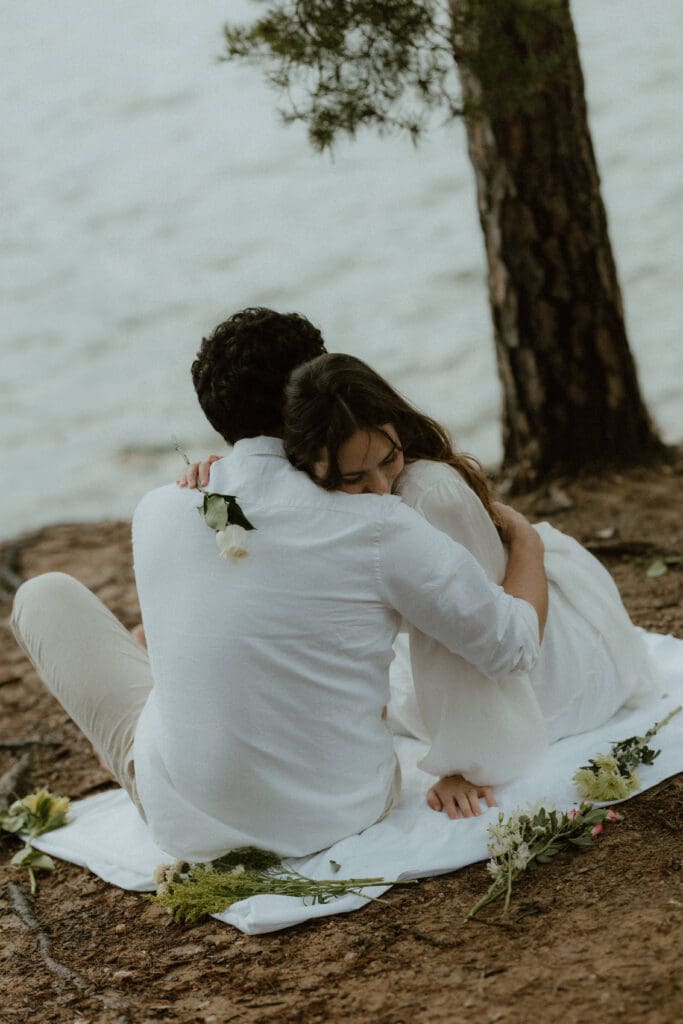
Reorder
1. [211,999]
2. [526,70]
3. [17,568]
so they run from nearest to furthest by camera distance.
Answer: [211,999] → [526,70] → [17,568]

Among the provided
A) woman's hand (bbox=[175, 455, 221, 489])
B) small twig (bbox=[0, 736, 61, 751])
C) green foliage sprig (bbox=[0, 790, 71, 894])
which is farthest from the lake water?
woman's hand (bbox=[175, 455, 221, 489])

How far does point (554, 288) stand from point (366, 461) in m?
2.40

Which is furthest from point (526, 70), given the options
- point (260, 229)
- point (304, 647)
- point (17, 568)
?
point (260, 229)

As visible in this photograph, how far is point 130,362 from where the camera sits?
9594mm

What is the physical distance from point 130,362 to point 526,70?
6690mm

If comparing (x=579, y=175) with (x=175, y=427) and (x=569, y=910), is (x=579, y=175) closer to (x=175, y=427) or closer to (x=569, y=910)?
(x=569, y=910)

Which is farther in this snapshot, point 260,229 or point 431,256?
point 260,229

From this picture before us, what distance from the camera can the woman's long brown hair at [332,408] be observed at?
200 cm

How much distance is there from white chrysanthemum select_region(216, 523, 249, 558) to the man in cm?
3

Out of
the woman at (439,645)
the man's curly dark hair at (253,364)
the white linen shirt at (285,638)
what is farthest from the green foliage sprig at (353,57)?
the white linen shirt at (285,638)

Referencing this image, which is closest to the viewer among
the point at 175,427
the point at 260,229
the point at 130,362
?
the point at 175,427

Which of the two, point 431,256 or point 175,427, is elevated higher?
point 431,256

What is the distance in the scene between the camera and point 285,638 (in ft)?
7.05

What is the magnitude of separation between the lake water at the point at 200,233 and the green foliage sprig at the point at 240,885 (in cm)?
483
